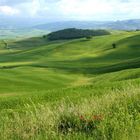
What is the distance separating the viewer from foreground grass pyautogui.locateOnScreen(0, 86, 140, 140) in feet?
29.3

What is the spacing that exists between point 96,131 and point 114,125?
0.46m

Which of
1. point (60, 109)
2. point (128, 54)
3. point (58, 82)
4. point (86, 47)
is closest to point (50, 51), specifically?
point (86, 47)

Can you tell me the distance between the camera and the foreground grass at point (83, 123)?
8.93m

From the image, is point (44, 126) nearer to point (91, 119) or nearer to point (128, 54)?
point (91, 119)

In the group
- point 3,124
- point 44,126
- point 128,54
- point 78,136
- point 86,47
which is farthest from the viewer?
point 86,47

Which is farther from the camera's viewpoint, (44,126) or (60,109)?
(60,109)

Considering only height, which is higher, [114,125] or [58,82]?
[114,125]

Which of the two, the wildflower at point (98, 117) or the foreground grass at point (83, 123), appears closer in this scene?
the foreground grass at point (83, 123)

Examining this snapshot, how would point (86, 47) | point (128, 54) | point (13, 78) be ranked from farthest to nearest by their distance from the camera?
point (86, 47) → point (128, 54) → point (13, 78)

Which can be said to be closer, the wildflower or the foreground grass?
the foreground grass

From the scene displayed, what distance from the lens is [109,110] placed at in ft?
35.9

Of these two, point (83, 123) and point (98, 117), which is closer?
point (83, 123)

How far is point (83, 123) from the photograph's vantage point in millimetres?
9984

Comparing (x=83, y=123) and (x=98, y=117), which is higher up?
(x=98, y=117)
